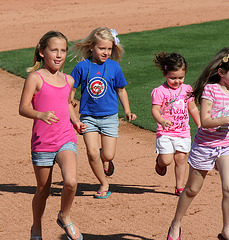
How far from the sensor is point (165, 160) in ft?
21.9

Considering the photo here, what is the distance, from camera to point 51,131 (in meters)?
5.23

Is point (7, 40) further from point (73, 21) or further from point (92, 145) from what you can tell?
point (92, 145)

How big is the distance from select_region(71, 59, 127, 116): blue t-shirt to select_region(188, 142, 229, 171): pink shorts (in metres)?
1.96

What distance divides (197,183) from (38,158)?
149 centimetres

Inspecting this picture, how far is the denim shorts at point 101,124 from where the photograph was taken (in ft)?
22.1

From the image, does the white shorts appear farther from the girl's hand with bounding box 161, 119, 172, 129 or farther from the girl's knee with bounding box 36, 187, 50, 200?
the girl's knee with bounding box 36, 187, 50, 200

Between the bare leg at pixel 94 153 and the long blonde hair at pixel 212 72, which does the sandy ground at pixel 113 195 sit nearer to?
the bare leg at pixel 94 153

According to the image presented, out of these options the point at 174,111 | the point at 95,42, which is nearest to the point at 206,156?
the point at 174,111

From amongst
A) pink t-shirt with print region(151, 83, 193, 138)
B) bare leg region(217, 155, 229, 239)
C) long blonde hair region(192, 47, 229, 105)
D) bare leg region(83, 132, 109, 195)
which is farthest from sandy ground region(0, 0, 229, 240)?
long blonde hair region(192, 47, 229, 105)

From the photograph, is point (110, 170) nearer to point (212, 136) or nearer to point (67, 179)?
point (67, 179)

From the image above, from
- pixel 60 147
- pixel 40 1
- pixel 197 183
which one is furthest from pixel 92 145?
pixel 40 1

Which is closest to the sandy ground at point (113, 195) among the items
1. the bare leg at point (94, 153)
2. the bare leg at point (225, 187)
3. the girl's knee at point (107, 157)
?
the bare leg at point (94, 153)

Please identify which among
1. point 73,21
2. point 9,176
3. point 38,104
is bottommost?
point 9,176

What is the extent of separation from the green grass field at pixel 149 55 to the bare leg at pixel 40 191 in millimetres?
4461
